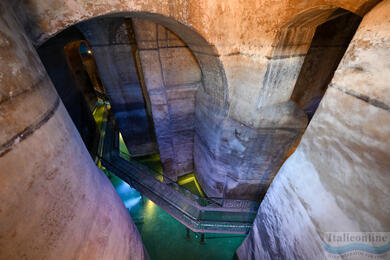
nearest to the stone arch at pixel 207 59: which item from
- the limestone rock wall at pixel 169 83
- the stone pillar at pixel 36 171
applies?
the limestone rock wall at pixel 169 83

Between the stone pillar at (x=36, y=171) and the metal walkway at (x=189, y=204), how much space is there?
3.01 meters

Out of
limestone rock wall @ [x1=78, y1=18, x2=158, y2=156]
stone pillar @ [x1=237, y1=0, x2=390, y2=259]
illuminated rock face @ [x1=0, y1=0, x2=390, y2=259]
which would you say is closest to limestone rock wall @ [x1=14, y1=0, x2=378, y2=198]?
illuminated rock face @ [x1=0, y1=0, x2=390, y2=259]

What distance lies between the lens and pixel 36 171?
3.70 ft

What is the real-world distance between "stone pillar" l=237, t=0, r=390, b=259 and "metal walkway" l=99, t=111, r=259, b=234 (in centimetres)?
283

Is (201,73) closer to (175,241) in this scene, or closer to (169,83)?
(169,83)

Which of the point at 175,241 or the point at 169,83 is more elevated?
the point at 169,83

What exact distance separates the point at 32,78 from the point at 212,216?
4580 mm

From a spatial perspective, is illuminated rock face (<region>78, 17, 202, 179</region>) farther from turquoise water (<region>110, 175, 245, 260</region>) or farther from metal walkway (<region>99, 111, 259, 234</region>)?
turquoise water (<region>110, 175, 245, 260</region>)

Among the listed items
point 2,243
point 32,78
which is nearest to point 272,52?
point 32,78

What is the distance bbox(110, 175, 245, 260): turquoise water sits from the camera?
5086 millimetres

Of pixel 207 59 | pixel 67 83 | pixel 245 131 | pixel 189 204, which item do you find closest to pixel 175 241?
pixel 189 204

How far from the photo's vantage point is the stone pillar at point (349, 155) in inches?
36.8

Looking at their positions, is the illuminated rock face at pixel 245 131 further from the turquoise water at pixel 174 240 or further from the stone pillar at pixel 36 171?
the turquoise water at pixel 174 240

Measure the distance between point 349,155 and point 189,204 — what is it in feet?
14.0
